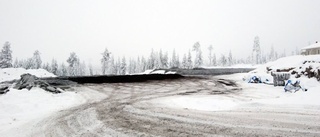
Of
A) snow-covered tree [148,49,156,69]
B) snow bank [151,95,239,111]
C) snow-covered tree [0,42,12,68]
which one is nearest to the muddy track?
snow bank [151,95,239,111]

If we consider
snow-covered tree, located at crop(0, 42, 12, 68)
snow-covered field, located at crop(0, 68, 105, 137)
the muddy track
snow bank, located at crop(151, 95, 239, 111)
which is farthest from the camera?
snow-covered tree, located at crop(0, 42, 12, 68)

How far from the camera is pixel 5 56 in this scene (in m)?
69.8

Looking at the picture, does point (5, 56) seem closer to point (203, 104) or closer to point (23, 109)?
point (23, 109)

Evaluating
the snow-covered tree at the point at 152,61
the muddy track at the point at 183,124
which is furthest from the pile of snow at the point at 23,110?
the snow-covered tree at the point at 152,61

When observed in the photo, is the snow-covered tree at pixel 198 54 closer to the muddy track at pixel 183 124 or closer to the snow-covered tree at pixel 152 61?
the snow-covered tree at pixel 152 61

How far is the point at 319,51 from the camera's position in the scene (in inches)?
1608

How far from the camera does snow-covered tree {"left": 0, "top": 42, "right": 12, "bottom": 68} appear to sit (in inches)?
2726

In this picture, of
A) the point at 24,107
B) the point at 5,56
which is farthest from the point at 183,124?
the point at 5,56

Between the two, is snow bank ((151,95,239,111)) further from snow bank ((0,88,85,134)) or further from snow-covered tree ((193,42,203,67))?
snow-covered tree ((193,42,203,67))

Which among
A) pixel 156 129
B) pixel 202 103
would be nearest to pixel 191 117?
pixel 156 129

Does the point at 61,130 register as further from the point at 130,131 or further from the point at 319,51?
the point at 319,51

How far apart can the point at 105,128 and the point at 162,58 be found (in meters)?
92.1

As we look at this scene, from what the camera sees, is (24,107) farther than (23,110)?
Yes

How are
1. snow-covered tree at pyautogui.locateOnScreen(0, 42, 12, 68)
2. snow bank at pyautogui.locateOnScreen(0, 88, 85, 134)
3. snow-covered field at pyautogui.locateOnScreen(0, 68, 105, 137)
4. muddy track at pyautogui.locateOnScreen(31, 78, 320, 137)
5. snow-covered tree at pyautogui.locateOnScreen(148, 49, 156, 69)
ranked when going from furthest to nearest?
snow-covered tree at pyautogui.locateOnScreen(148, 49, 156, 69) < snow-covered tree at pyautogui.locateOnScreen(0, 42, 12, 68) < snow bank at pyautogui.locateOnScreen(0, 88, 85, 134) < snow-covered field at pyautogui.locateOnScreen(0, 68, 105, 137) < muddy track at pyautogui.locateOnScreen(31, 78, 320, 137)
